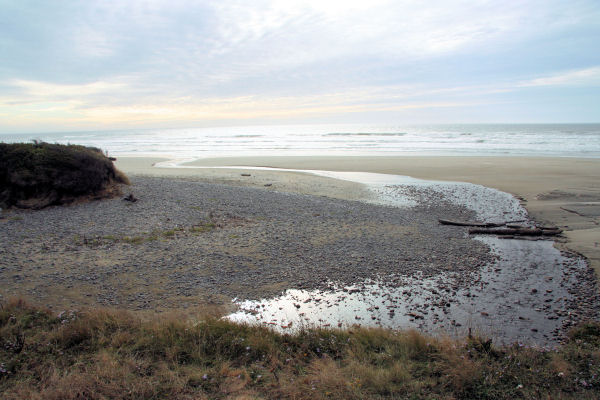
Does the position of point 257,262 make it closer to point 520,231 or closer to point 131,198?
point 131,198

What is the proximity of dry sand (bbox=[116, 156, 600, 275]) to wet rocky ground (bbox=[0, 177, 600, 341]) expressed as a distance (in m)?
2.93

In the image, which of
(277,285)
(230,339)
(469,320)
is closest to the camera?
(230,339)

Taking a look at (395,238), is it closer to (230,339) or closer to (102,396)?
(230,339)

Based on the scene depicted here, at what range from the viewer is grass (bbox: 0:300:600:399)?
3.81 metres

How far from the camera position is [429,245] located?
9.81m

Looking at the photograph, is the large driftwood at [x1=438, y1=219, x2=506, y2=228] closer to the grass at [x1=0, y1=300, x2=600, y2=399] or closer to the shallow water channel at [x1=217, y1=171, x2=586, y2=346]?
the shallow water channel at [x1=217, y1=171, x2=586, y2=346]

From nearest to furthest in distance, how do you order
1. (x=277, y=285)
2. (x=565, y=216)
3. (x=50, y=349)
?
1. (x=50, y=349)
2. (x=277, y=285)
3. (x=565, y=216)

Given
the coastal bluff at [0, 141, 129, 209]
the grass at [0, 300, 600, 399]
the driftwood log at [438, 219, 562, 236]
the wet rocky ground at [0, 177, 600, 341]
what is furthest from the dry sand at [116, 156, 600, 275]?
the coastal bluff at [0, 141, 129, 209]

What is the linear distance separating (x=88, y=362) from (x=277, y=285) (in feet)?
12.1

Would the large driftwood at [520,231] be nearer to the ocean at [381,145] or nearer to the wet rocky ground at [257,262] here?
the wet rocky ground at [257,262]

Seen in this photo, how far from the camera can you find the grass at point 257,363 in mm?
3814

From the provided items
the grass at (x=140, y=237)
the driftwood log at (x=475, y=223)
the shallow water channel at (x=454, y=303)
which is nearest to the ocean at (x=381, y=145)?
the driftwood log at (x=475, y=223)

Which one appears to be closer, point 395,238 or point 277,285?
point 277,285

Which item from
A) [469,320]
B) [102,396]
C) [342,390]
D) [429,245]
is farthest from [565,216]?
[102,396]
